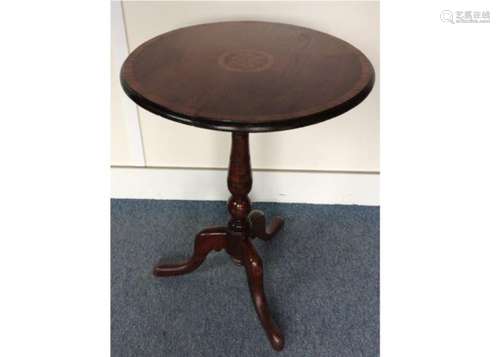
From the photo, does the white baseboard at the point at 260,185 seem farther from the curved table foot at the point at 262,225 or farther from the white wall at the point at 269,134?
the curved table foot at the point at 262,225

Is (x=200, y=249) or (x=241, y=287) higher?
(x=200, y=249)

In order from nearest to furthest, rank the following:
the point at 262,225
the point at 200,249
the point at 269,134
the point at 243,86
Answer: the point at 243,86
the point at 200,249
the point at 262,225
the point at 269,134

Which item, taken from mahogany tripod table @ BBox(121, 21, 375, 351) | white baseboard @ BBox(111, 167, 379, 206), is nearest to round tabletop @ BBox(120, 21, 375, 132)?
mahogany tripod table @ BBox(121, 21, 375, 351)

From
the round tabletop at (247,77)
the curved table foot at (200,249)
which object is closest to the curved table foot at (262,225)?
the curved table foot at (200,249)

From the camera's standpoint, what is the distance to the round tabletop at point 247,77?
112 centimetres

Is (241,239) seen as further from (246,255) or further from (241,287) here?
(241,287)

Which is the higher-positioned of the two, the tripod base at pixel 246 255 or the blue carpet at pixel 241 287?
the tripod base at pixel 246 255

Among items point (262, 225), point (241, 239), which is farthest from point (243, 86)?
point (262, 225)

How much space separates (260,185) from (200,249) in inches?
19.4

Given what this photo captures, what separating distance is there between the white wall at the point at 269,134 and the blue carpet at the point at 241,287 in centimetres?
16

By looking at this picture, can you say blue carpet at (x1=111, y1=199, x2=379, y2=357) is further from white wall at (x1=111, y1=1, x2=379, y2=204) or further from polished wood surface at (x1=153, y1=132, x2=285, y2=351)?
white wall at (x1=111, y1=1, x2=379, y2=204)

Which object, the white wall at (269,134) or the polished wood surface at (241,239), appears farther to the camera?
the white wall at (269,134)

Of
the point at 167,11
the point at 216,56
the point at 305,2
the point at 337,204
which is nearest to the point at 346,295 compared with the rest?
the point at 337,204

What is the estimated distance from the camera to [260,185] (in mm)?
2080
